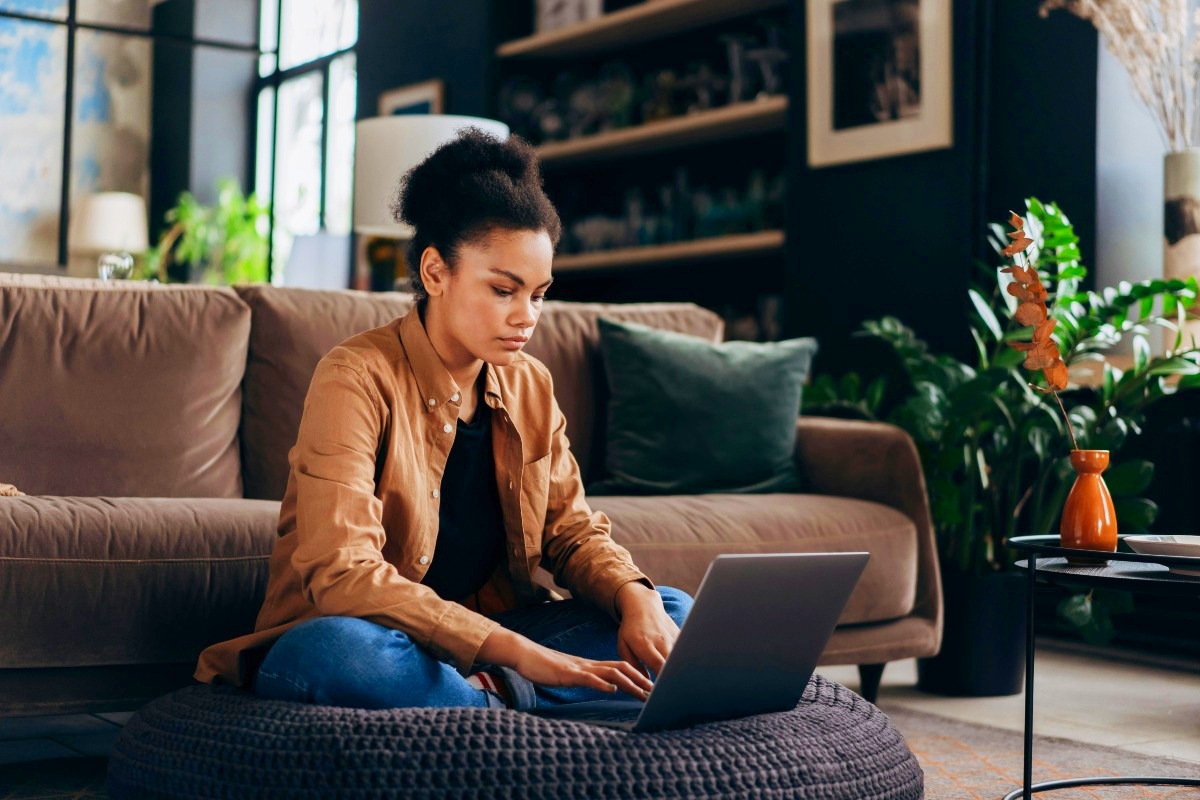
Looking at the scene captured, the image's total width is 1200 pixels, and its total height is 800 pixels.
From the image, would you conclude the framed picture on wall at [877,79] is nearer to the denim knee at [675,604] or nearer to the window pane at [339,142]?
the denim knee at [675,604]

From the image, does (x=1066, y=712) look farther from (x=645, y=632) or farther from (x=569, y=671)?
(x=569, y=671)

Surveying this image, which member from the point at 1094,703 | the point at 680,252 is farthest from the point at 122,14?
the point at 1094,703

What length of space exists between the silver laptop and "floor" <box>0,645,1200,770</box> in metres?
1.13

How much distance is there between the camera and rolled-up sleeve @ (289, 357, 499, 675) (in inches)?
60.9

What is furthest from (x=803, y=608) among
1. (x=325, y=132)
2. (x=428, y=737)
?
(x=325, y=132)

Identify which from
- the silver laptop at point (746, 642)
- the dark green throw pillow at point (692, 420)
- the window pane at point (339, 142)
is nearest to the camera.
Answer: the silver laptop at point (746, 642)

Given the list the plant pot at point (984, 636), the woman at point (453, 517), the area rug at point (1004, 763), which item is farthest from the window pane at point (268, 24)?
the woman at point (453, 517)

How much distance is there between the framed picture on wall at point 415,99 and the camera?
5.69 metres

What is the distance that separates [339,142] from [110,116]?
2019 millimetres

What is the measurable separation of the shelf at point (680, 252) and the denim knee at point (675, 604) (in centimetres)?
281

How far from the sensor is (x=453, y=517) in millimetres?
1822

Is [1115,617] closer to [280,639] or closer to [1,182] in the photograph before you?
[280,639]

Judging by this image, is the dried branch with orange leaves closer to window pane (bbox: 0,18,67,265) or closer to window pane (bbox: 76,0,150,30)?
window pane (bbox: 0,18,67,265)

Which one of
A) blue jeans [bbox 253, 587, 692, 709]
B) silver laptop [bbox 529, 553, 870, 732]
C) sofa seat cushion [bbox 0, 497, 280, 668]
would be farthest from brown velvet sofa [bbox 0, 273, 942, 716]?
silver laptop [bbox 529, 553, 870, 732]
